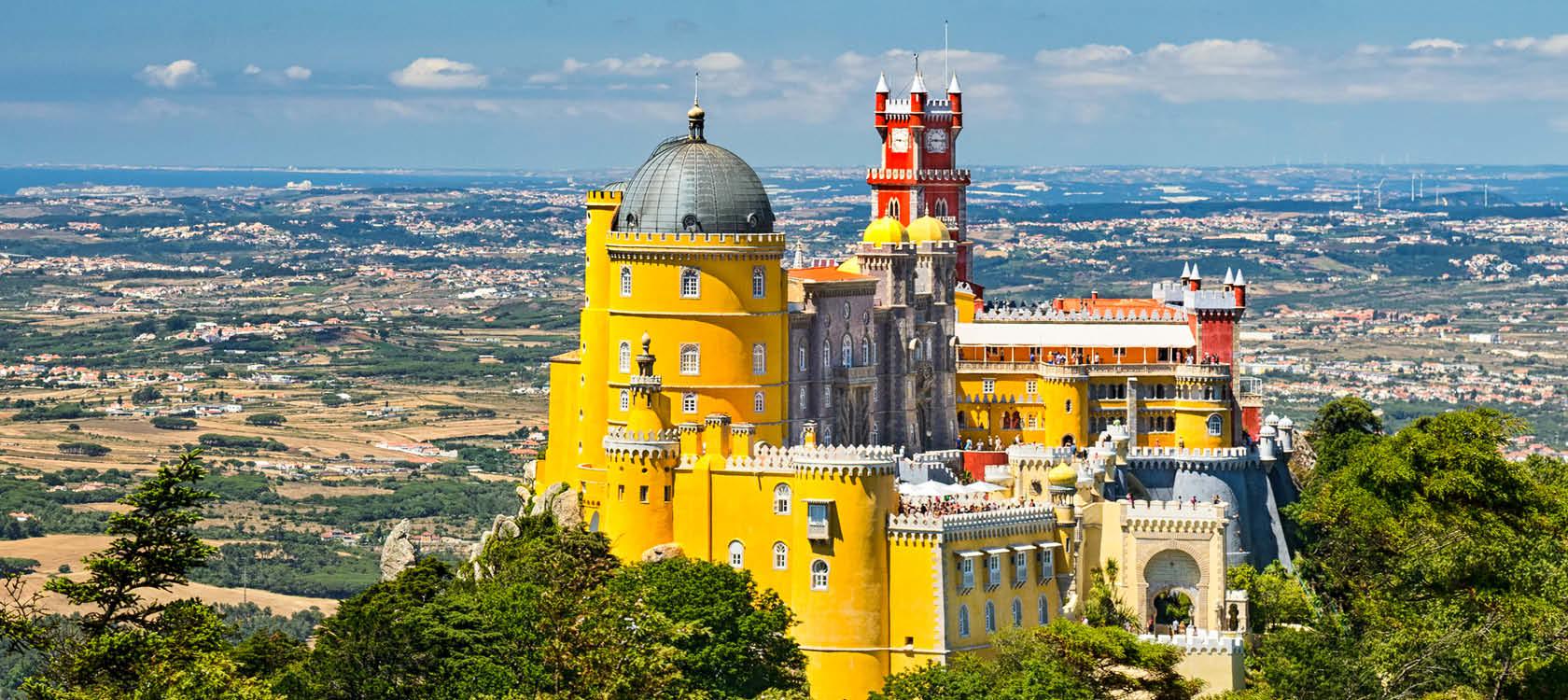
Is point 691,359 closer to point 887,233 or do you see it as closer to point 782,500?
point 782,500

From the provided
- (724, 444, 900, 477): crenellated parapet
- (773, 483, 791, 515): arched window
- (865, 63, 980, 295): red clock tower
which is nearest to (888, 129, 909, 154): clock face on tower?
(865, 63, 980, 295): red clock tower

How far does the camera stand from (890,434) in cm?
12194

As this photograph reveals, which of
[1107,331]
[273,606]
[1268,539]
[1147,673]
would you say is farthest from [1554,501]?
[273,606]

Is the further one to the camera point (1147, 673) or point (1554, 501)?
point (1554, 501)

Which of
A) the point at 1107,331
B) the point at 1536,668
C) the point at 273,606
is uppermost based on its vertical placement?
the point at 1107,331

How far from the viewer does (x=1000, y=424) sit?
422 feet

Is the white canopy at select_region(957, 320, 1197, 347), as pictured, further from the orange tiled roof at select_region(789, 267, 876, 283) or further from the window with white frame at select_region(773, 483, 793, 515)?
the window with white frame at select_region(773, 483, 793, 515)

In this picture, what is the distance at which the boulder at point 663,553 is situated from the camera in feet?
336

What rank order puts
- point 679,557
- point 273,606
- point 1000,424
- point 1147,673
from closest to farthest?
point 1147,673
point 679,557
point 1000,424
point 273,606

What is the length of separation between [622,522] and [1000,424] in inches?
1132

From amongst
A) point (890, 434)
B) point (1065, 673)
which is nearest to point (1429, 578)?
point (1065, 673)

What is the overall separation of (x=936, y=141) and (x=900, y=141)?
192cm

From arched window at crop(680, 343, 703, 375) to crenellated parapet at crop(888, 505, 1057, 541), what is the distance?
44.5ft

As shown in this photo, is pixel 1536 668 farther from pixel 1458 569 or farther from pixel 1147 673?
pixel 1147 673
